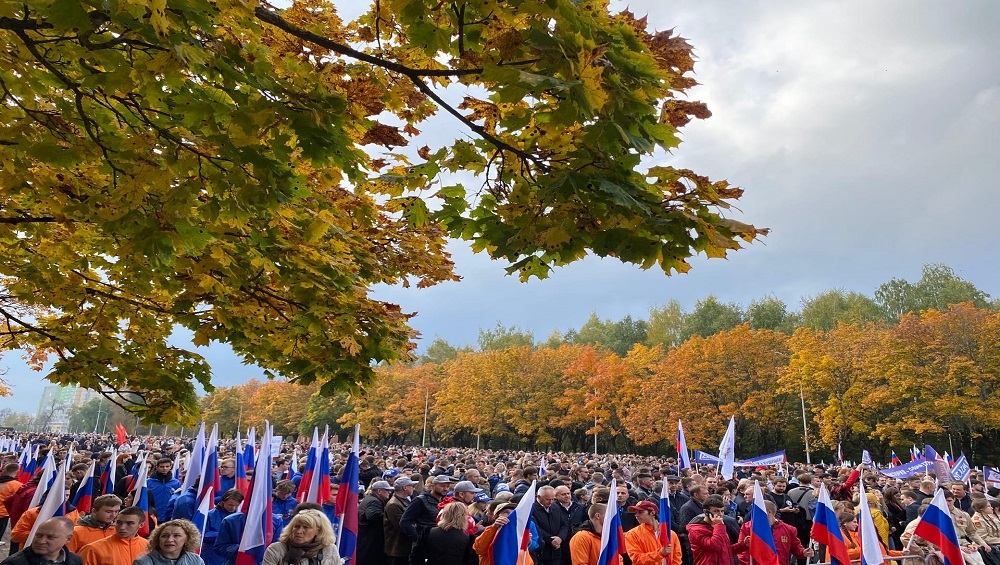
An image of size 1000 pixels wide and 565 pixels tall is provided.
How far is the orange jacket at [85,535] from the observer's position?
576 cm

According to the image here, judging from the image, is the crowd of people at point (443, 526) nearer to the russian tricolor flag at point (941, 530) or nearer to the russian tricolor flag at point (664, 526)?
the russian tricolor flag at point (664, 526)

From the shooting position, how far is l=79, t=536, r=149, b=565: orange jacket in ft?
17.8

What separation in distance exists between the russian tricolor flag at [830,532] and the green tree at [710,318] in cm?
6169

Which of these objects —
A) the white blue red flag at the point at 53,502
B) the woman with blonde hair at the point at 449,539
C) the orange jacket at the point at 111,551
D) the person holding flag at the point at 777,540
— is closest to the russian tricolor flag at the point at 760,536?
the person holding flag at the point at 777,540

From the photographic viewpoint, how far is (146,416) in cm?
737

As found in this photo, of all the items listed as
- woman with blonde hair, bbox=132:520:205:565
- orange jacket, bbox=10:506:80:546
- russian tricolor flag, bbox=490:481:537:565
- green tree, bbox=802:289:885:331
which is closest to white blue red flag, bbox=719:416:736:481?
russian tricolor flag, bbox=490:481:537:565

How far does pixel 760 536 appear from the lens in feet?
25.2

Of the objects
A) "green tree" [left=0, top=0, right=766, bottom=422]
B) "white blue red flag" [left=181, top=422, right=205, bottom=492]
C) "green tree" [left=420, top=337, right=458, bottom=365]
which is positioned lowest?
"white blue red flag" [left=181, top=422, right=205, bottom=492]

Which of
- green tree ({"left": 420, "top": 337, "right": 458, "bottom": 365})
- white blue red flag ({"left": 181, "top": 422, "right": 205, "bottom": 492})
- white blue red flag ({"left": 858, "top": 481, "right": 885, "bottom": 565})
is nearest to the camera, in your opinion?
white blue red flag ({"left": 858, "top": 481, "right": 885, "bottom": 565})

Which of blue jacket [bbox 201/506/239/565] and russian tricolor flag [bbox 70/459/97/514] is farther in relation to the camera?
russian tricolor flag [bbox 70/459/97/514]

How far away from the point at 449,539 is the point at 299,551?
2.21 metres

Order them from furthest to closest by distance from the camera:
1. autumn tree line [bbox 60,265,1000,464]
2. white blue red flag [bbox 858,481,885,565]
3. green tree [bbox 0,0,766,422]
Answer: autumn tree line [bbox 60,265,1000,464], white blue red flag [bbox 858,481,885,565], green tree [bbox 0,0,766,422]

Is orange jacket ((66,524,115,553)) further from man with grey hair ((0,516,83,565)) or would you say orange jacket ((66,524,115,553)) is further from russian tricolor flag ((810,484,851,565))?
russian tricolor flag ((810,484,851,565))

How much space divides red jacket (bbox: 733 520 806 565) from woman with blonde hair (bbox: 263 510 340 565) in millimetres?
5588
